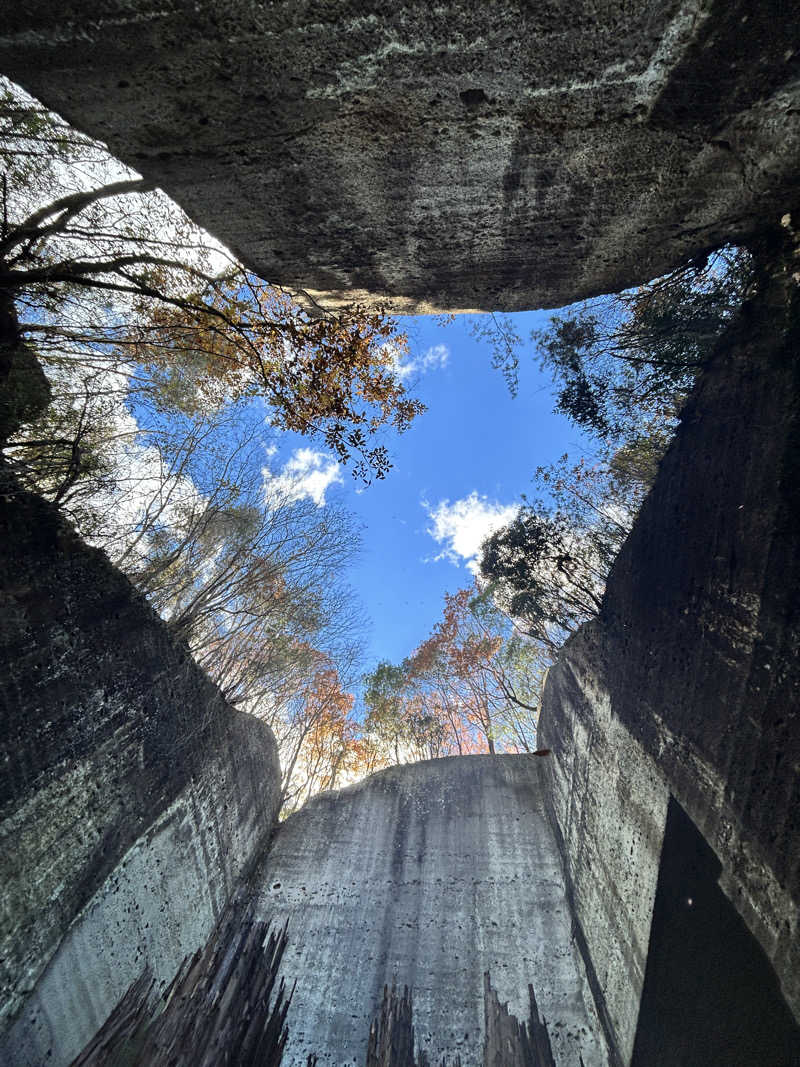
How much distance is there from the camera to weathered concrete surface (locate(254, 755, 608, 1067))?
599 cm

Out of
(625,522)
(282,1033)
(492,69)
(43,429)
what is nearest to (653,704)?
(625,522)

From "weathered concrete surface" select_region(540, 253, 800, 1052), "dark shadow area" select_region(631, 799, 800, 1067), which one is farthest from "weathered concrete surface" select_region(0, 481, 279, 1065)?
"dark shadow area" select_region(631, 799, 800, 1067)

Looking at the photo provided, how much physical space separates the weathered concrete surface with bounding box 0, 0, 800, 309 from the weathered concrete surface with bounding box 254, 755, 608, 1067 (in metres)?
8.41

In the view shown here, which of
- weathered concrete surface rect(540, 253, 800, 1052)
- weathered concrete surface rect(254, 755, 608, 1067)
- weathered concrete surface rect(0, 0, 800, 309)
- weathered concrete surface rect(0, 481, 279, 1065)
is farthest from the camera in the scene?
weathered concrete surface rect(254, 755, 608, 1067)

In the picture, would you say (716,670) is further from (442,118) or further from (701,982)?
(442,118)

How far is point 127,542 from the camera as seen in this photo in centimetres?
597

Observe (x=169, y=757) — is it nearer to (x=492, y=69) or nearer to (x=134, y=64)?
(x=134, y=64)

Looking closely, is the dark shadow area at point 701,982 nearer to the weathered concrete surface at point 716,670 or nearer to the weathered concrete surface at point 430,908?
the weathered concrete surface at point 716,670

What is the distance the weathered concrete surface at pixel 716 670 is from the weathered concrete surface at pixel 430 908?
2.95 ft

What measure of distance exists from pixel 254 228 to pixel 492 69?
5.99 ft

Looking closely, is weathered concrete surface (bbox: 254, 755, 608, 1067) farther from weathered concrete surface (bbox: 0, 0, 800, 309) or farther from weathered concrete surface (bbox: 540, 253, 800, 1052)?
weathered concrete surface (bbox: 0, 0, 800, 309)

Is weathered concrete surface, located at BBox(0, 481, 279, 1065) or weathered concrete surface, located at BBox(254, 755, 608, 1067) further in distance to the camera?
weathered concrete surface, located at BBox(254, 755, 608, 1067)

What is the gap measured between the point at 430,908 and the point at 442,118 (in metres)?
9.25

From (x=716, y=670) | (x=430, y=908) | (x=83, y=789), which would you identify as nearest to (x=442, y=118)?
(x=716, y=670)
